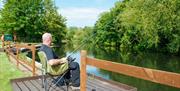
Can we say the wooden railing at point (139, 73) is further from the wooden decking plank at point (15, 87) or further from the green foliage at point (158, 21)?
the green foliage at point (158, 21)

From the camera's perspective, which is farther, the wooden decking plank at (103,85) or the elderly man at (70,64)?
the wooden decking plank at (103,85)

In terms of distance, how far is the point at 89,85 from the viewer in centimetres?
898

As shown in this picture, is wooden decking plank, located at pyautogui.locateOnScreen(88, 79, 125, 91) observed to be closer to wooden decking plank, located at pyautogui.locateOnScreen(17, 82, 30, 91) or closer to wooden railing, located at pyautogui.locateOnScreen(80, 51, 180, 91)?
wooden decking plank, located at pyautogui.locateOnScreen(17, 82, 30, 91)

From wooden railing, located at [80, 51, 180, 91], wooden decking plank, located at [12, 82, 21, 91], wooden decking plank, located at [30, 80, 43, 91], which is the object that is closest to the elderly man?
wooden decking plank, located at [30, 80, 43, 91]

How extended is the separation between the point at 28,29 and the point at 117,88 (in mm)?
55129

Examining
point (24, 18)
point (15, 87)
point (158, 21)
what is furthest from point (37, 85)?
point (24, 18)

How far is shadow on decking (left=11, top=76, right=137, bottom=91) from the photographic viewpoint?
841cm

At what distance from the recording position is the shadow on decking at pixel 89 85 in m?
8.41

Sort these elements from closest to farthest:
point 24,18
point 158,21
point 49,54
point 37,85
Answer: point 49,54, point 37,85, point 158,21, point 24,18

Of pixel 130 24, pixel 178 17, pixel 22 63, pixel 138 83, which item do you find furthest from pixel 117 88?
pixel 130 24

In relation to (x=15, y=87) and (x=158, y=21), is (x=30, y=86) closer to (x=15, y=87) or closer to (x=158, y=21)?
(x=15, y=87)

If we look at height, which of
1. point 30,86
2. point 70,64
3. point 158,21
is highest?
point 158,21

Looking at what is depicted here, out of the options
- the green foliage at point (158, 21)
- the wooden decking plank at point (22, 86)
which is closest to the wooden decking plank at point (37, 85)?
the wooden decking plank at point (22, 86)

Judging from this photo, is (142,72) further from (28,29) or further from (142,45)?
(28,29)
